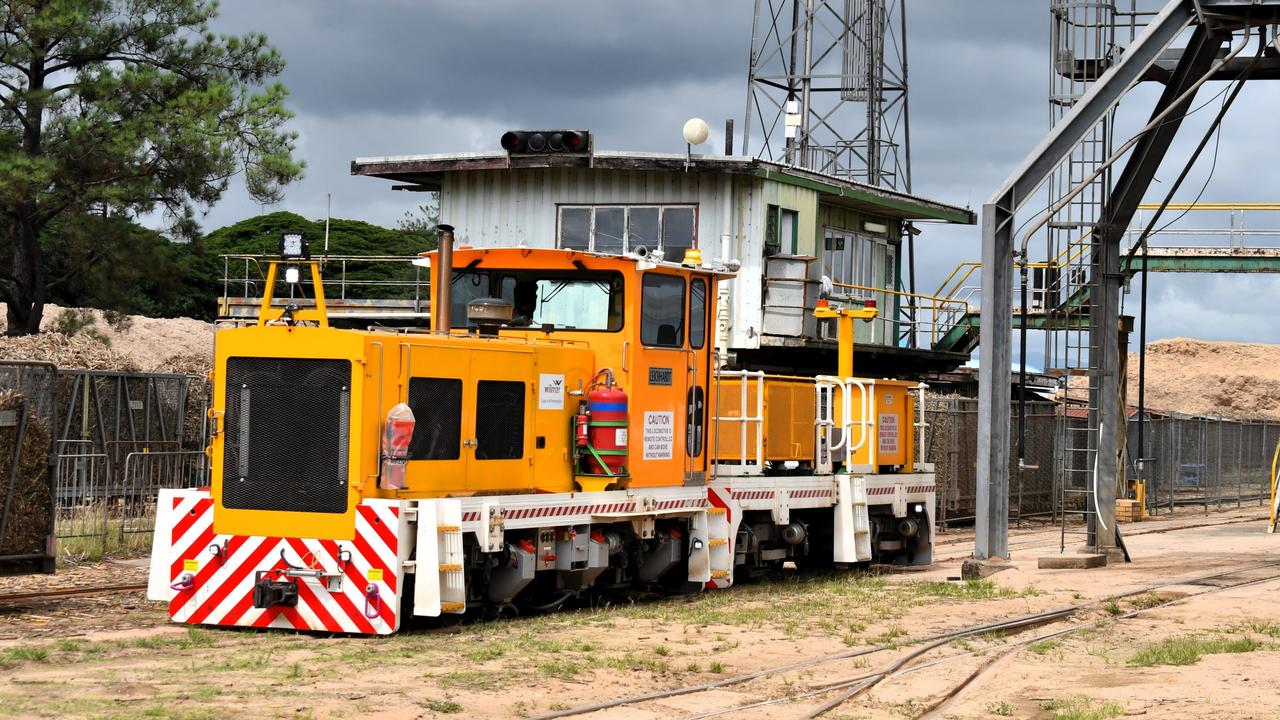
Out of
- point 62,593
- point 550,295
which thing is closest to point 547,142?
point 550,295

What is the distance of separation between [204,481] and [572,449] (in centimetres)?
477

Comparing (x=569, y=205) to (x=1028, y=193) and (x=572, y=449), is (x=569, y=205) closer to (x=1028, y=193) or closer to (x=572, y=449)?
(x=1028, y=193)

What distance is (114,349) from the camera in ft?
105

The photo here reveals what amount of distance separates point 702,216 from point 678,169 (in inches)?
38.2

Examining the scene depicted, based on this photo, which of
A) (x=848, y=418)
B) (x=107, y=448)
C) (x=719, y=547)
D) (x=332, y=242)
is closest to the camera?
(x=719, y=547)

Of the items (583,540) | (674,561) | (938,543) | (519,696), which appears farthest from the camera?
(938,543)

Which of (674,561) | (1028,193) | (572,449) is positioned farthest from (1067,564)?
(572,449)

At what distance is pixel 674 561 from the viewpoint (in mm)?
15250

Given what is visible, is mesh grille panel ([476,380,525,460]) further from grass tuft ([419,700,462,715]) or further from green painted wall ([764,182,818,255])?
green painted wall ([764,182,818,255])

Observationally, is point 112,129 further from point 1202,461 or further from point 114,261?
point 1202,461

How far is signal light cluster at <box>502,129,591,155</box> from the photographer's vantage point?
1653 centimetres

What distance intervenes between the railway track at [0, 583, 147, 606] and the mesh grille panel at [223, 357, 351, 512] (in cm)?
304

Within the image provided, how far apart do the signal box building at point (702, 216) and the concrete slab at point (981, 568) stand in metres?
8.43

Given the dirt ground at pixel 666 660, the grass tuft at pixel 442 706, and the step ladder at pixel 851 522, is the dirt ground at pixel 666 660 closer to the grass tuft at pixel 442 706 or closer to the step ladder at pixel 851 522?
the grass tuft at pixel 442 706
